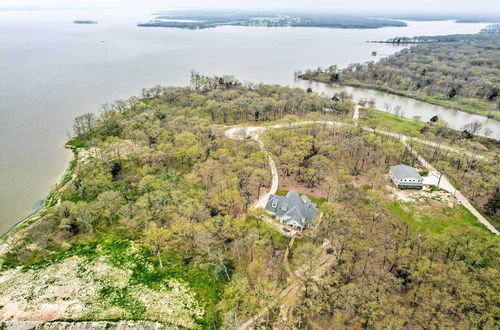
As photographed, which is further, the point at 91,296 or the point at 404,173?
the point at 404,173

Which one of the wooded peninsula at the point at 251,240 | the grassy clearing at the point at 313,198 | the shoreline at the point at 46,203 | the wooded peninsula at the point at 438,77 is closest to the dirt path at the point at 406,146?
the grassy clearing at the point at 313,198

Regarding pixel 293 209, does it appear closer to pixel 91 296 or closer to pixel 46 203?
pixel 91 296

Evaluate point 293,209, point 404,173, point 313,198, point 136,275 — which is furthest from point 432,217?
point 136,275

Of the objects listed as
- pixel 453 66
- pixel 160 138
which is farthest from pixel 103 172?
pixel 453 66

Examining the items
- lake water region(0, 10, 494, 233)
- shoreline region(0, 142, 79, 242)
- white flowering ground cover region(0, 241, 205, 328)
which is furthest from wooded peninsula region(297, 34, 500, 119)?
white flowering ground cover region(0, 241, 205, 328)

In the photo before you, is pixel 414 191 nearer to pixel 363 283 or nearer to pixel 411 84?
pixel 363 283

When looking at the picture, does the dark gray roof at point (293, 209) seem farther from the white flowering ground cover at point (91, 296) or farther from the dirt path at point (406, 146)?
the white flowering ground cover at point (91, 296)

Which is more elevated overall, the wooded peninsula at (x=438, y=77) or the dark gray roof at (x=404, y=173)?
the wooded peninsula at (x=438, y=77)

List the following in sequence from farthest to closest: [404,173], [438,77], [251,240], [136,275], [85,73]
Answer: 1. [85,73]
2. [438,77]
3. [404,173]
4. [251,240]
5. [136,275]
